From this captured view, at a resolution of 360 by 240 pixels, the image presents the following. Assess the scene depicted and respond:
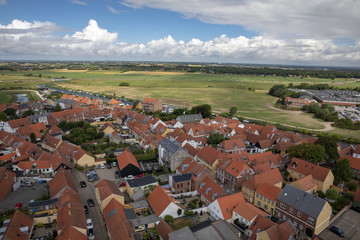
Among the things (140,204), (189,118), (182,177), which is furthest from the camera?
(189,118)

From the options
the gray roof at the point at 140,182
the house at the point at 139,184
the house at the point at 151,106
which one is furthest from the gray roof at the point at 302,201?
the house at the point at 151,106

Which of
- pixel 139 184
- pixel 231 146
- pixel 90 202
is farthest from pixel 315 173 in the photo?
pixel 90 202

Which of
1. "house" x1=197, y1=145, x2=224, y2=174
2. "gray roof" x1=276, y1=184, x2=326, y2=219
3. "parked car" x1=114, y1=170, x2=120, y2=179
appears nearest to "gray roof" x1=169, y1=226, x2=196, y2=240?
"gray roof" x1=276, y1=184, x2=326, y2=219

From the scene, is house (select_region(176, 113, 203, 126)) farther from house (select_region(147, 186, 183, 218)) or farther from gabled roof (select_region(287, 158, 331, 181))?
house (select_region(147, 186, 183, 218))

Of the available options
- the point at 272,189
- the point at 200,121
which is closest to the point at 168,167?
the point at 272,189

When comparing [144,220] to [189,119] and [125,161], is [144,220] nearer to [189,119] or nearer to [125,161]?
[125,161]

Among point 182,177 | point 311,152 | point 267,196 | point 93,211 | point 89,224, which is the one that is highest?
point 311,152

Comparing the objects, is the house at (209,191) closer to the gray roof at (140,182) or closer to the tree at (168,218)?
the tree at (168,218)

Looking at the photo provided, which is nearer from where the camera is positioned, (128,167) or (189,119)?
(128,167)

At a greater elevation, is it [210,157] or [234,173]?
[210,157]
